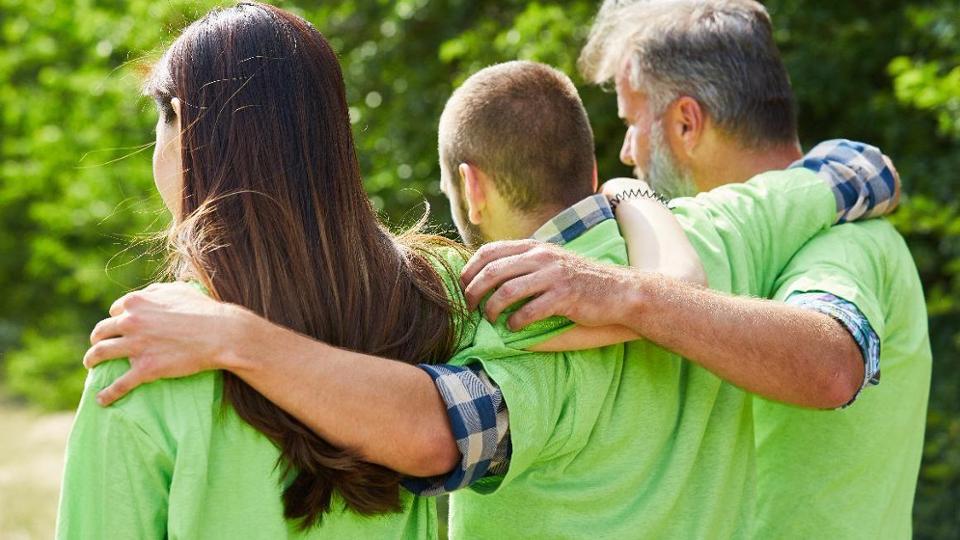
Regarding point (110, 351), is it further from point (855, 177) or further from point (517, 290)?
point (855, 177)

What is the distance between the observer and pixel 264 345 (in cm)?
175

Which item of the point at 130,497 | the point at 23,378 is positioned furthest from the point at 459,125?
the point at 23,378

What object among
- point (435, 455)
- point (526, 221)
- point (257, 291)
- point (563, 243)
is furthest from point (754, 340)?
point (257, 291)

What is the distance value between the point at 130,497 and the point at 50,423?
32.3 feet

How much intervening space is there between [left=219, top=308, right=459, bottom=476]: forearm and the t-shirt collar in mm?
475

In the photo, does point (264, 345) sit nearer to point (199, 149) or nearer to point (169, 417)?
point (169, 417)

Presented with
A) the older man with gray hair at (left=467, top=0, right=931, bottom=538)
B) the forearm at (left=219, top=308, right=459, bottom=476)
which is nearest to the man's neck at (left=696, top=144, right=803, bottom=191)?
the older man with gray hair at (left=467, top=0, right=931, bottom=538)

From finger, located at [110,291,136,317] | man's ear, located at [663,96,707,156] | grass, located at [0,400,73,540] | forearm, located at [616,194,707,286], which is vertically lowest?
grass, located at [0,400,73,540]

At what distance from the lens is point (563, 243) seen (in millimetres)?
2250

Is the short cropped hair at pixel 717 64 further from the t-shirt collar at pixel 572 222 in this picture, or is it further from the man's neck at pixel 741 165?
the t-shirt collar at pixel 572 222

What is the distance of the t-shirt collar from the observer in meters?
2.25

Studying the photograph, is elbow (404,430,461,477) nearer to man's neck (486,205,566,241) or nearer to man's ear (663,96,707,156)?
man's neck (486,205,566,241)

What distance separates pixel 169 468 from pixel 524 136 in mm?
959

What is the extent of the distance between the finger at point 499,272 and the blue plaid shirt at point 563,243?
0.14 metres
